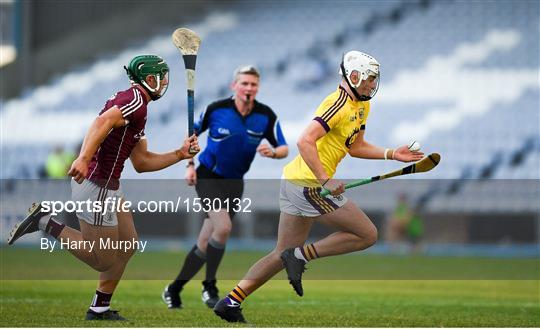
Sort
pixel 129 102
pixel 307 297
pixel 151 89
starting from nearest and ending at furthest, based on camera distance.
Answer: pixel 129 102 → pixel 151 89 → pixel 307 297

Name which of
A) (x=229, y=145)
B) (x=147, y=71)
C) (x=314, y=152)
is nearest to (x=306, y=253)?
(x=314, y=152)

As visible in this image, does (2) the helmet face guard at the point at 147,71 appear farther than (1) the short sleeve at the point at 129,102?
Yes

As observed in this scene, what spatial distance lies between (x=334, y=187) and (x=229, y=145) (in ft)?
10.2

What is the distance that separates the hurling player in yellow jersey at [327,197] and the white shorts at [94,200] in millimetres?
1194

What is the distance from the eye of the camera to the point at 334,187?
28.3ft

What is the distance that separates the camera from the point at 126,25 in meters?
28.8

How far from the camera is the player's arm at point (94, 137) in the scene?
8.04 metres

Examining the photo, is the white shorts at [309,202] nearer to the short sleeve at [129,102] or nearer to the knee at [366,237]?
the knee at [366,237]

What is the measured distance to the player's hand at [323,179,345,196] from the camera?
28.1 ft

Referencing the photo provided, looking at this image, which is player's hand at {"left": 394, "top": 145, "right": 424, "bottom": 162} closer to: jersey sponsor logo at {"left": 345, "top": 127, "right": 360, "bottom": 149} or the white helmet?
jersey sponsor logo at {"left": 345, "top": 127, "right": 360, "bottom": 149}

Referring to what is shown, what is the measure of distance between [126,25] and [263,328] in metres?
21.0

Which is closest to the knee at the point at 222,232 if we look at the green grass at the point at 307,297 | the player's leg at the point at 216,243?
the player's leg at the point at 216,243

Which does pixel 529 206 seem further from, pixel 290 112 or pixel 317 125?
pixel 317 125

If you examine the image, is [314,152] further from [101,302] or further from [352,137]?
[101,302]
